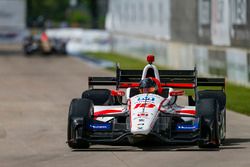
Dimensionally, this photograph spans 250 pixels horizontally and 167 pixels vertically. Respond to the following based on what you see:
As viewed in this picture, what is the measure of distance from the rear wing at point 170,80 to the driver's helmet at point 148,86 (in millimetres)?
687

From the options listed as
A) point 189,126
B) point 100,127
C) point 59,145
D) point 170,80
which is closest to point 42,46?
point 170,80

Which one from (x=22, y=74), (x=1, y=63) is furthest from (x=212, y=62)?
(x=1, y=63)

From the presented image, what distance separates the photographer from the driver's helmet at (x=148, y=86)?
14.4m

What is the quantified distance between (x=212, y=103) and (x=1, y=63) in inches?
1201

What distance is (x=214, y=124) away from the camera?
13.4 m

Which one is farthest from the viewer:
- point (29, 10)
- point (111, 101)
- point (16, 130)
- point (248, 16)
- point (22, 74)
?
point (29, 10)

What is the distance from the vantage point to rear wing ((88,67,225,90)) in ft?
50.6

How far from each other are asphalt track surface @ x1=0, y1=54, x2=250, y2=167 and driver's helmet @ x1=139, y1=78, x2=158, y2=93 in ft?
3.14

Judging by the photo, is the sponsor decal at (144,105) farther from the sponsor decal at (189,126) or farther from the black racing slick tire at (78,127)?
the black racing slick tire at (78,127)

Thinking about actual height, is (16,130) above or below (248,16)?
below

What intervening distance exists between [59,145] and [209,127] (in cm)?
232

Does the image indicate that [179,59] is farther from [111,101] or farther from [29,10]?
[29,10]

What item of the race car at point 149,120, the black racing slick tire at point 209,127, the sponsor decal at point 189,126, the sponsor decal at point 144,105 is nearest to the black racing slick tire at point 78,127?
the race car at point 149,120

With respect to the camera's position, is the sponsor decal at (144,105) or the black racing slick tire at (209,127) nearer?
the black racing slick tire at (209,127)
